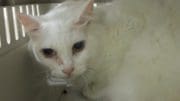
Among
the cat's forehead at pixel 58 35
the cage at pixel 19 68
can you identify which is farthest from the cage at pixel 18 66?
the cat's forehead at pixel 58 35

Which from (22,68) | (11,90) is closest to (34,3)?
(22,68)

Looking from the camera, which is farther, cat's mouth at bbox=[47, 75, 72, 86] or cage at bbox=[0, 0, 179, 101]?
cat's mouth at bbox=[47, 75, 72, 86]

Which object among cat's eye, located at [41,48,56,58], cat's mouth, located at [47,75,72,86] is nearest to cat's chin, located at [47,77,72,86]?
cat's mouth, located at [47,75,72,86]

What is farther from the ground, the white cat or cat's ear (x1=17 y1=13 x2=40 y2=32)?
cat's ear (x1=17 y1=13 x2=40 y2=32)

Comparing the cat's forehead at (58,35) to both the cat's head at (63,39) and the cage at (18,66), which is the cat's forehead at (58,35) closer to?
the cat's head at (63,39)

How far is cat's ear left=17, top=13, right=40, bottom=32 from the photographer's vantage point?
0.78 metres

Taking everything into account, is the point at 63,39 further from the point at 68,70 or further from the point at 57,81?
the point at 57,81

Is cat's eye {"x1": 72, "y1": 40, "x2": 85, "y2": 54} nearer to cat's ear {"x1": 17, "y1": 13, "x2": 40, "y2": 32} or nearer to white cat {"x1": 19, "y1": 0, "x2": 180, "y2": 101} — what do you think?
white cat {"x1": 19, "y1": 0, "x2": 180, "y2": 101}

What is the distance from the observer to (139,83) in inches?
33.7

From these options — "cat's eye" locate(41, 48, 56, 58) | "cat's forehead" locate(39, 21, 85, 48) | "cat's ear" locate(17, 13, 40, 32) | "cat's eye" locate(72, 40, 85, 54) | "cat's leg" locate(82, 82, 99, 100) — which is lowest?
"cat's leg" locate(82, 82, 99, 100)

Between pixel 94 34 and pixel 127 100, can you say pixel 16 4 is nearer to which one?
pixel 94 34

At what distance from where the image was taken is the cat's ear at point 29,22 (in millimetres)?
781

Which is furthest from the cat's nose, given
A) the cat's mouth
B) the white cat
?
the cat's mouth

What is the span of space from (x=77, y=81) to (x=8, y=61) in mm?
222
